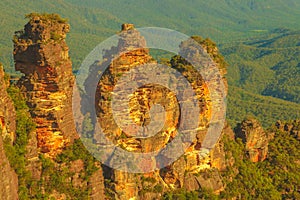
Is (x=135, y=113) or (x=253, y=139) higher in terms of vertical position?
(x=135, y=113)

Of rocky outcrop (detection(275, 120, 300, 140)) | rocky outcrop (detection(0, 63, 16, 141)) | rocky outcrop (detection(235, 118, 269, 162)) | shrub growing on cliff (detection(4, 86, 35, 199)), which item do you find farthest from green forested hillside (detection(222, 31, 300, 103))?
rocky outcrop (detection(0, 63, 16, 141))

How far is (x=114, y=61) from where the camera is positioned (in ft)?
72.8

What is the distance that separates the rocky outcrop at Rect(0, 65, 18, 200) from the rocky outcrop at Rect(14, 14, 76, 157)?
135 cm

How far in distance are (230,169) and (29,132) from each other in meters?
12.6

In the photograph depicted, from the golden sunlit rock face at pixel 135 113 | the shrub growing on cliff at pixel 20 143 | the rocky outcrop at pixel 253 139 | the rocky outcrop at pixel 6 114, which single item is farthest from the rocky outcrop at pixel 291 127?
the rocky outcrop at pixel 6 114

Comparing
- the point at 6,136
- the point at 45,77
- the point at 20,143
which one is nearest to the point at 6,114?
the point at 6,136

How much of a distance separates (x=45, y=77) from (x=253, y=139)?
15.4m

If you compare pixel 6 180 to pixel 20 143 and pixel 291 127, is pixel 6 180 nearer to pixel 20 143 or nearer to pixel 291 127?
pixel 20 143

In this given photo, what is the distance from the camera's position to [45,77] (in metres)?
20.0

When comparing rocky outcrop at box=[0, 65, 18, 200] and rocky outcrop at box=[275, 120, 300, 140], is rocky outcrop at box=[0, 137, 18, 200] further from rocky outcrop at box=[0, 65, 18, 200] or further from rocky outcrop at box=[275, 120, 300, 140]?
rocky outcrop at box=[275, 120, 300, 140]

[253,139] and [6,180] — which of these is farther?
[253,139]

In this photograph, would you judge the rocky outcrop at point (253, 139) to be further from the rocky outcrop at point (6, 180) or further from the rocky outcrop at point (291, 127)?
the rocky outcrop at point (6, 180)

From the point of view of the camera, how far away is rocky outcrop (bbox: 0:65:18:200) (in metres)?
16.7

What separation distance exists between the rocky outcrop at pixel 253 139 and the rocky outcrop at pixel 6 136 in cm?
1608
